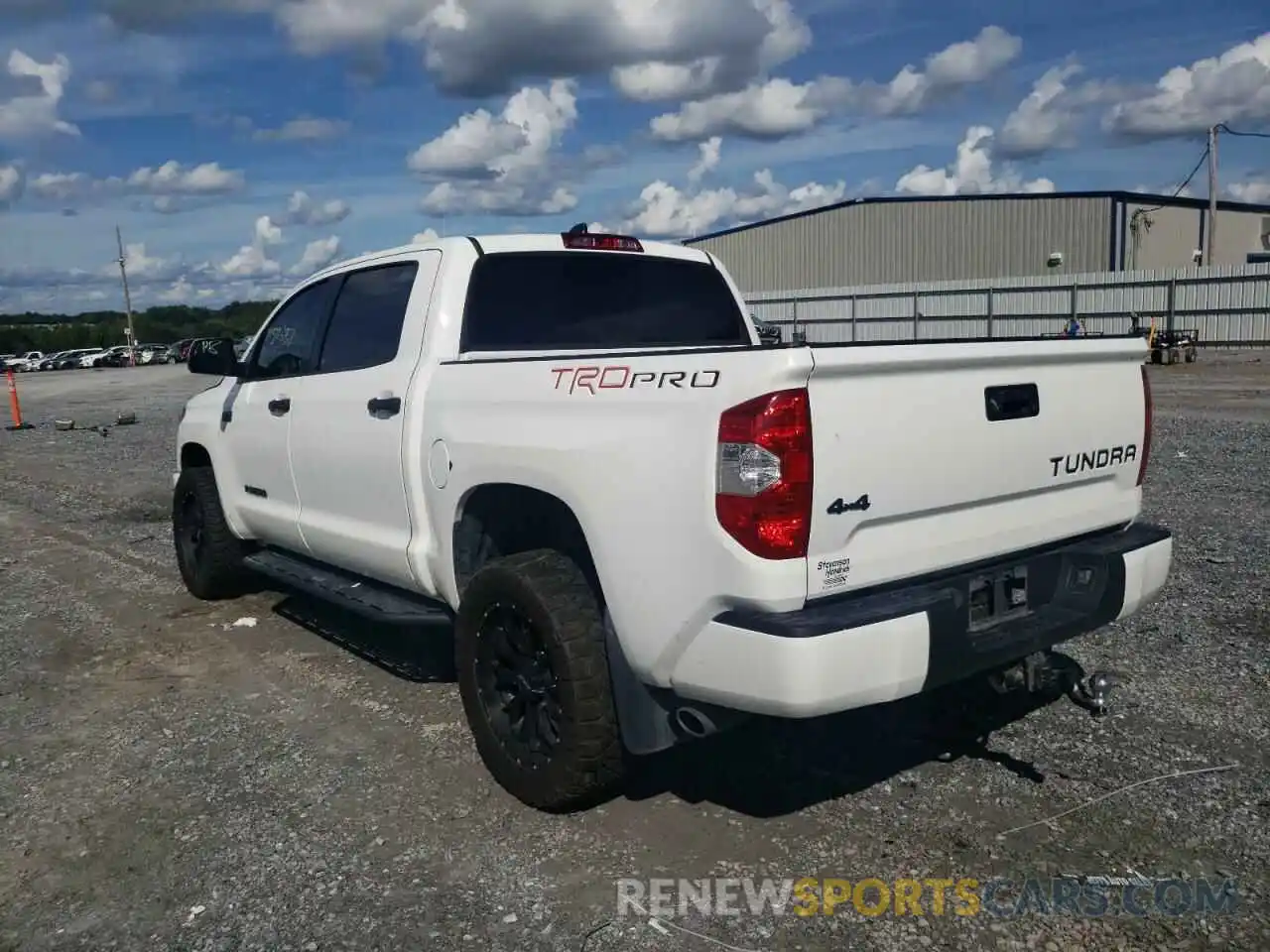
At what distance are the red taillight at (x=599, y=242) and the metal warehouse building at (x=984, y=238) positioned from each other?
128 feet

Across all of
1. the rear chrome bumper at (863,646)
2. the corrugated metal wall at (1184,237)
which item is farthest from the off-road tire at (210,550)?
the corrugated metal wall at (1184,237)

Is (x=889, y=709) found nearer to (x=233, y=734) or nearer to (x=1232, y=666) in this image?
(x=1232, y=666)

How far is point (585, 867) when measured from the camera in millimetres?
3328

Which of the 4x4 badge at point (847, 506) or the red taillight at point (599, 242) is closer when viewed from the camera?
the 4x4 badge at point (847, 506)

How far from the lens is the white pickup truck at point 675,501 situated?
2.93 m

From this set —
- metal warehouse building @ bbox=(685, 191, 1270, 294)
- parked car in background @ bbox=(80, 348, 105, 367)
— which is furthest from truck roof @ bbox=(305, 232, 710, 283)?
parked car in background @ bbox=(80, 348, 105, 367)

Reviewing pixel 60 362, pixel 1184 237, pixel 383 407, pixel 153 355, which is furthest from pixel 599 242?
pixel 153 355

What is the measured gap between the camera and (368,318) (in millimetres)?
4934

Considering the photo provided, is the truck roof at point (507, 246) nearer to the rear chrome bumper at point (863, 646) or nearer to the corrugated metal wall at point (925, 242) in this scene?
the rear chrome bumper at point (863, 646)

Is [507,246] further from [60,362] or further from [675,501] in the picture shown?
[60,362]

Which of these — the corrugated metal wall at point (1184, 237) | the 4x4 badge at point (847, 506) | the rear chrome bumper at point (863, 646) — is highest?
the corrugated metal wall at point (1184, 237)

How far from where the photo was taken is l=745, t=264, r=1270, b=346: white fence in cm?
3297

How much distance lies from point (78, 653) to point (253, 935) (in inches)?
132

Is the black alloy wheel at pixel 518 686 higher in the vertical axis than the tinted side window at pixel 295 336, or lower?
lower
